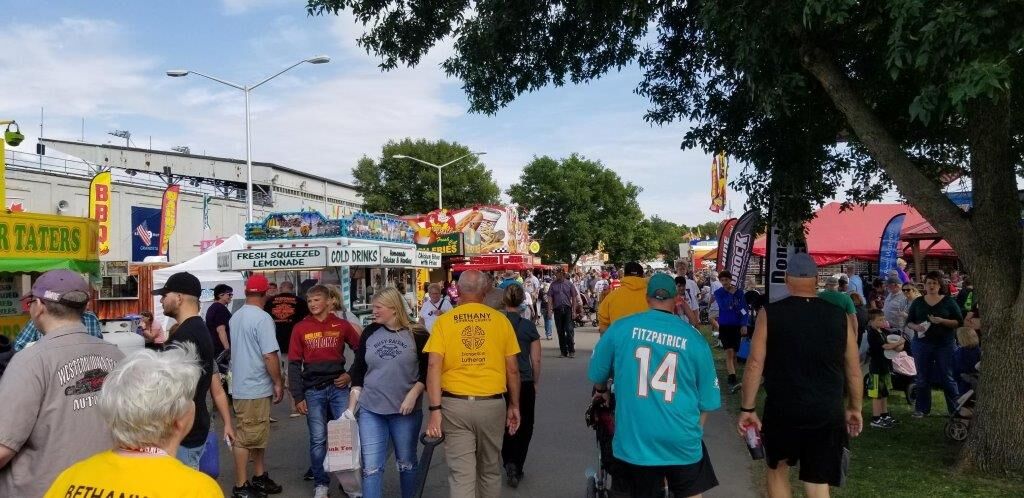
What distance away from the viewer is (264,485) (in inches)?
265

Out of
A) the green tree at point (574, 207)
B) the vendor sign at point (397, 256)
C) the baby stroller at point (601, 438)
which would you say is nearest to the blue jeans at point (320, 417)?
the baby stroller at point (601, 438)

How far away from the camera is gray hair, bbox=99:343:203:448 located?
2.15 meters

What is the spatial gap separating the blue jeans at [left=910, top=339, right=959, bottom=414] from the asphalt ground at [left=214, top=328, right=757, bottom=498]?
2.21m

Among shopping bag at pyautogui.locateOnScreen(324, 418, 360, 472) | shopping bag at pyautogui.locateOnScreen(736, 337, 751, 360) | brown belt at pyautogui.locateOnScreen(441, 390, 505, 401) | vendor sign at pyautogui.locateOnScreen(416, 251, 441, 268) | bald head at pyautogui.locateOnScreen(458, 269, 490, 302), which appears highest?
vendor sign at pyautogui.locateOnScreen(416, 251, 441, 268)

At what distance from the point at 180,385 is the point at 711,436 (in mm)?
7465

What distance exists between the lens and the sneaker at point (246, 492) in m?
6.44

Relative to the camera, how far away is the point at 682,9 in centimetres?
991

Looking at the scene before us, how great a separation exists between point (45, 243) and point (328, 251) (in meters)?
5.51

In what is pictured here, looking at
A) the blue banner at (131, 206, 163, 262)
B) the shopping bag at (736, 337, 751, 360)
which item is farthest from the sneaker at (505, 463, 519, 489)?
the blue banner at (131, 206, 163, 262)

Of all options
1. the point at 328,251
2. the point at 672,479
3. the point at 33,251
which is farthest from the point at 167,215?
the point at 672,479

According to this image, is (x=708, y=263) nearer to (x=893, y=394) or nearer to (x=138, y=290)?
(x=138, y=290)

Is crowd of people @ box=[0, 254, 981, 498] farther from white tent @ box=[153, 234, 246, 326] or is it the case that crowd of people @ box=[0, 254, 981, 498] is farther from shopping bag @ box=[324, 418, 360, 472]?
white tent @ box=[153, 234, 246, 326]

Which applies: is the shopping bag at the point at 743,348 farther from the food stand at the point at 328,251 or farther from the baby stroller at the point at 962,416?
the food stand at the point at 328,251

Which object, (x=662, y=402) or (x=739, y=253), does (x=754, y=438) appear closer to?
(x=662, y=402)
